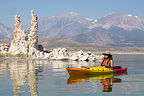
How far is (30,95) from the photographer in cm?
2175

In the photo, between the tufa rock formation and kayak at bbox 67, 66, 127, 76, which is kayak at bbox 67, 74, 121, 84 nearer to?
kayak at bbox 67, 66, 127, 76

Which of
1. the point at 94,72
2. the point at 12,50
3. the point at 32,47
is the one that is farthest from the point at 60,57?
the point at 94,72

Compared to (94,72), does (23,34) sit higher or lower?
higher

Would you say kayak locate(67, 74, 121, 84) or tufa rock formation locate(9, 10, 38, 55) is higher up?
tufa rock formation locate(9, 10, 38, 55)

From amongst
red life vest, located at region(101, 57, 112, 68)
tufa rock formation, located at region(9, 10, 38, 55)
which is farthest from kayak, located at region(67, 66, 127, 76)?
tufa rock formation, located at region(9, 10, 38, 55)

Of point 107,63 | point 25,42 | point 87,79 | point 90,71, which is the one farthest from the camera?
point 25,42

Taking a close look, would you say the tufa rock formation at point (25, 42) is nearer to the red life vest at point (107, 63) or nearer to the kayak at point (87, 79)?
the red life vest at point (107, 63)

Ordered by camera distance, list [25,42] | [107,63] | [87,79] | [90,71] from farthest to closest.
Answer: [25,42], [107,63], [90,71], [87,79]

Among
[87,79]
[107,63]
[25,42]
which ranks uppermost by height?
[25,42]

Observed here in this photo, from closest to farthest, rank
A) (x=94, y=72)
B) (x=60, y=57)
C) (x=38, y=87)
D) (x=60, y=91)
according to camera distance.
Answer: (x=60, y=91) < (x=38, y=87) < (x=94, y=72) < (x=60, y=57)

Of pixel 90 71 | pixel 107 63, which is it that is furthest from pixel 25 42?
pixel 90 71

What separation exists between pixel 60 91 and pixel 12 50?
61.8 m

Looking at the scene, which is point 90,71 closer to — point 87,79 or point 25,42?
point 87,79

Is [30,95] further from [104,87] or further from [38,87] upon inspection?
[104,87]
